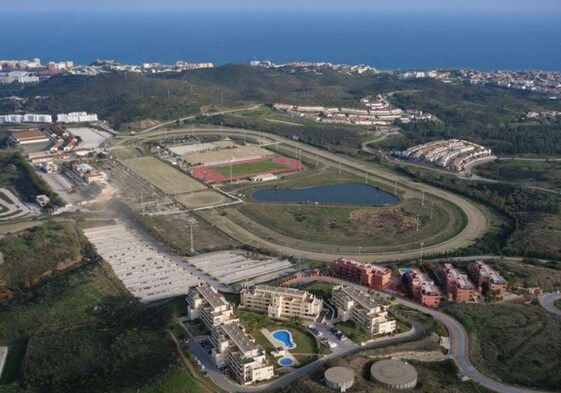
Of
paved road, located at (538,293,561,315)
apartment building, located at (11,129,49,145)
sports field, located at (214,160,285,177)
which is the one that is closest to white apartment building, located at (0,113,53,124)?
apartment building, located at (11,129,49,145)

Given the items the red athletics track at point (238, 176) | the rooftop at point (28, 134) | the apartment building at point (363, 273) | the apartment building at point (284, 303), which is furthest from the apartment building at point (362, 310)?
the rooftop at point (28, 134)

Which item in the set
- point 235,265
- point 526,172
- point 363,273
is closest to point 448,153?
point 526,172

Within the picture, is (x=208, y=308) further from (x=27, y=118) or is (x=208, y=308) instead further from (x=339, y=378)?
(x=27, y=118)

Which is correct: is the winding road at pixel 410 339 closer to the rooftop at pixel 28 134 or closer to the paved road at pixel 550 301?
the paved road at pixel 550 301

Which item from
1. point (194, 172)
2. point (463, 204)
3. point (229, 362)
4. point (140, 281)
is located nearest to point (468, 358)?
point (229, 362)

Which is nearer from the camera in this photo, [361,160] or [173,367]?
[173,367]

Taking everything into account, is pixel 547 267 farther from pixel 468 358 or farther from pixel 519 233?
pixel 468 358

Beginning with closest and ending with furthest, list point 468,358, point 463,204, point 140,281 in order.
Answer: point 468,358
point 140,281
point 463,204
